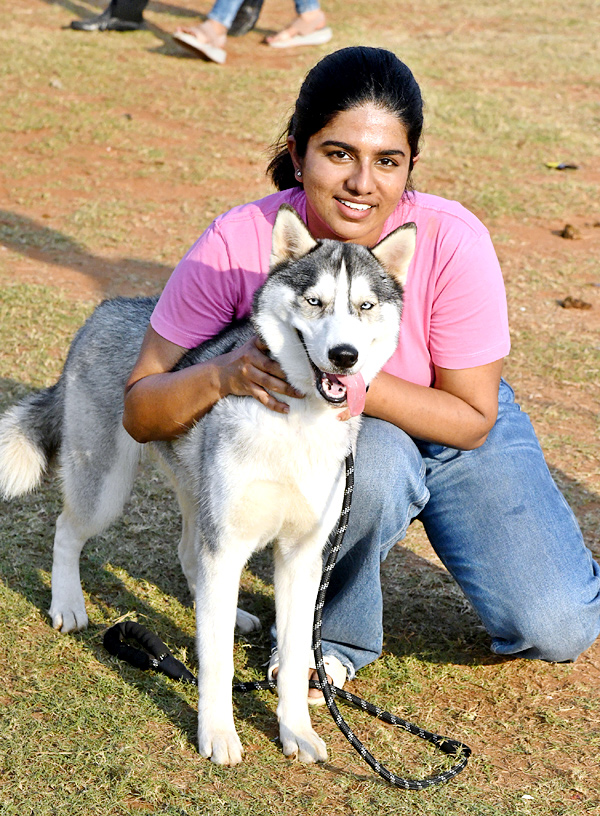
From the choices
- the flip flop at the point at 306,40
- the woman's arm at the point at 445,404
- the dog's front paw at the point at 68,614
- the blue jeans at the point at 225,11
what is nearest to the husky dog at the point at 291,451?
the woman's arm at the point at 445,404

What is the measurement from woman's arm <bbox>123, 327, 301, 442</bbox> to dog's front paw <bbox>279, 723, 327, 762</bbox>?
1.00 metres

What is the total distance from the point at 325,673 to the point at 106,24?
10636 millimetres

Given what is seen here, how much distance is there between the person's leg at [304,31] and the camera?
1158 cm

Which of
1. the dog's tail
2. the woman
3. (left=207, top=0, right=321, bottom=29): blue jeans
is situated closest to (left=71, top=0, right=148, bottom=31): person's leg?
(left=207, top=0, right=321, bottom=29): blue jeans

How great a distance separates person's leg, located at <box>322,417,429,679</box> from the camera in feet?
9.96

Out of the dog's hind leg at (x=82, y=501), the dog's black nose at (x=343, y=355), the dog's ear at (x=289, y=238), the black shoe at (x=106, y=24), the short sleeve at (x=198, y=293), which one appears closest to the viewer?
the dog's black nose at (x=343, y=355)

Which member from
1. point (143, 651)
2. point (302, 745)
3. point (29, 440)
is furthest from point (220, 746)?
point (29, 440)

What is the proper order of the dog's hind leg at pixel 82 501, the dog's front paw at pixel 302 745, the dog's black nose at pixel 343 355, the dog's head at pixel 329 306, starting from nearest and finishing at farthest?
1. the dog's black nose at pixel 343 355
2. the dog's head at pixel 329 306
3. the dog's front paw at pixel 302 745
4. the dog's hind leg at pixel 82 501

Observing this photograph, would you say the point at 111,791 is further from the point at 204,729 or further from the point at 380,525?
the point at 380,525

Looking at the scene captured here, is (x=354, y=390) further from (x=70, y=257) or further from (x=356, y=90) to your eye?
(x=70, y=257)

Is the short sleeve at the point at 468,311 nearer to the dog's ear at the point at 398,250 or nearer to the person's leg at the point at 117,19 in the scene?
the dog's ear at the point at 398,250

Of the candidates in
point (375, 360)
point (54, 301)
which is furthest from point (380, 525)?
point (54, 301)

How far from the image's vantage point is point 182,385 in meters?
2.87

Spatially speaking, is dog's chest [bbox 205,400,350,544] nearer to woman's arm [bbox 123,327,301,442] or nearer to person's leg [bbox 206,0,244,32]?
woman's arm [bbox 123,327,301,442]
